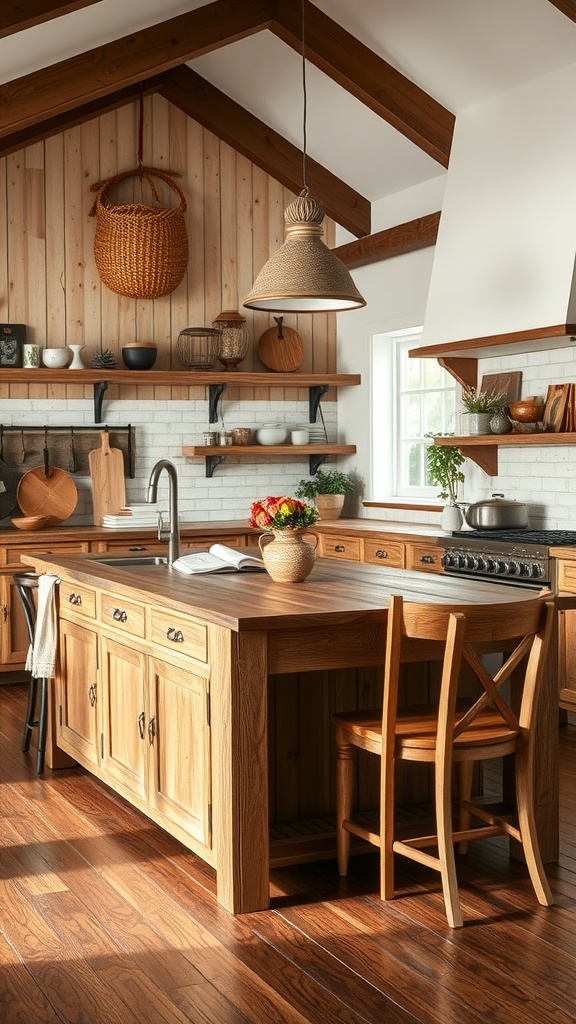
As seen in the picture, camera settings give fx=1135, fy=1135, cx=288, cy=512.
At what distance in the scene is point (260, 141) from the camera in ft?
25.8

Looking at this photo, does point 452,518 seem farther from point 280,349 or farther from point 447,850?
point 447,850

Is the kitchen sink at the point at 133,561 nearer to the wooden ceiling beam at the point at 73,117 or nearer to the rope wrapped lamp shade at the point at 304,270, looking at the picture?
the rope wrapped lamp shade at the point at 304,270

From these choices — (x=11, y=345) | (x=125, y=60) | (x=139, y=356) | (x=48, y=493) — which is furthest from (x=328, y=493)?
(x=125, y=60)

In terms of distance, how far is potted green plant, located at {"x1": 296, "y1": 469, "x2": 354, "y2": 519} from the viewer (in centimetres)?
802

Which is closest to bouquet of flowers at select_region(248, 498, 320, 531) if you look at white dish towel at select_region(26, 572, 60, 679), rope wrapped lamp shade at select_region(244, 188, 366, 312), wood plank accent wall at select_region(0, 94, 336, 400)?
rope wrapped lamp shade at select_region(244, 188, 366, 312)

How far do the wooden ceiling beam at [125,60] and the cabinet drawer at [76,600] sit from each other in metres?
2.71

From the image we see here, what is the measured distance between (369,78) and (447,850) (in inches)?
177

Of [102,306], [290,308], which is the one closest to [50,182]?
[102,306]

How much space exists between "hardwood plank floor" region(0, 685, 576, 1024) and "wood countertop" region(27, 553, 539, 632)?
2.79 ft

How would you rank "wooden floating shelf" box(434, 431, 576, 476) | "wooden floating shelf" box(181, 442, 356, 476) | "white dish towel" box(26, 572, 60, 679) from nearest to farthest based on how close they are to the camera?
"white dish towel" box(26, 572, 60, 679) < "wooden floating shelf" box(434, 431, 576, 476) < "wooden floating shelf" box(181, 442, 356, 476)

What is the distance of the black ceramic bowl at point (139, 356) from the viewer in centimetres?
754

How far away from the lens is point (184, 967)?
290 cm

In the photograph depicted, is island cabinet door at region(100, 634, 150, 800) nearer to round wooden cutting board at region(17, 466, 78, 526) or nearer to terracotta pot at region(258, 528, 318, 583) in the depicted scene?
terracotta pot at region(258, 528, 318, 583)

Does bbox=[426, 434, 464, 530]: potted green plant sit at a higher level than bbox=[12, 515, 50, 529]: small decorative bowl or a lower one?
higher
